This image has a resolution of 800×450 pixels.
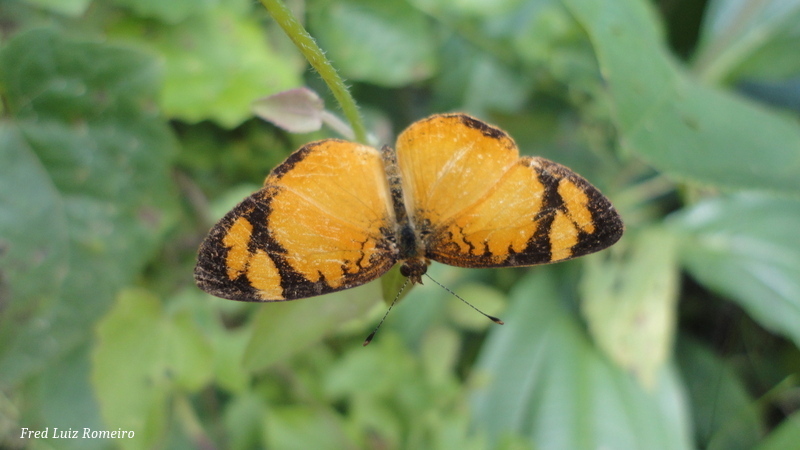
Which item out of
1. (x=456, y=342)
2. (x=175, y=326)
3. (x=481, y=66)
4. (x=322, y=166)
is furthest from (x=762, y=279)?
(x=175, y=326)

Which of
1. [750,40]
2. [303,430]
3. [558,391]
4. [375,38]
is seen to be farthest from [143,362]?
[750,40]

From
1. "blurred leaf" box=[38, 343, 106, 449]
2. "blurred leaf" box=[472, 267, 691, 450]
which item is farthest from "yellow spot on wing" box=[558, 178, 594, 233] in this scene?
"blurred leaf" box=[38, 343, 106, 449]

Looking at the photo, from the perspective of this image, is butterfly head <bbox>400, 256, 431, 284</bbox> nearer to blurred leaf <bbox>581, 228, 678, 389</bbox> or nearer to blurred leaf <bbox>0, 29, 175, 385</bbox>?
blurred leaf <bbox>0, 29, 175, 385</bbox>

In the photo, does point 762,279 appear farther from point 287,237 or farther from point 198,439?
point 198,439

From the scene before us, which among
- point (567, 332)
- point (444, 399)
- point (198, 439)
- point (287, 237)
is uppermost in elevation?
point (287, 237)

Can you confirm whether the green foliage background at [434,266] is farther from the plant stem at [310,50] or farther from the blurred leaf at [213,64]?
the plant stem at [310,50]

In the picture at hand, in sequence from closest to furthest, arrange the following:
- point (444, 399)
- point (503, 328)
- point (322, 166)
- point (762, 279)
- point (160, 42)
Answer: point (322, 166) → point (160, 42) → point (444, 399) → point (762, 279) → point (503, 328)

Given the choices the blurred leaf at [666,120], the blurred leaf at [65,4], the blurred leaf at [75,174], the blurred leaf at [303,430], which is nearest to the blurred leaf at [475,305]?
the blurred leaf at [303,430]
